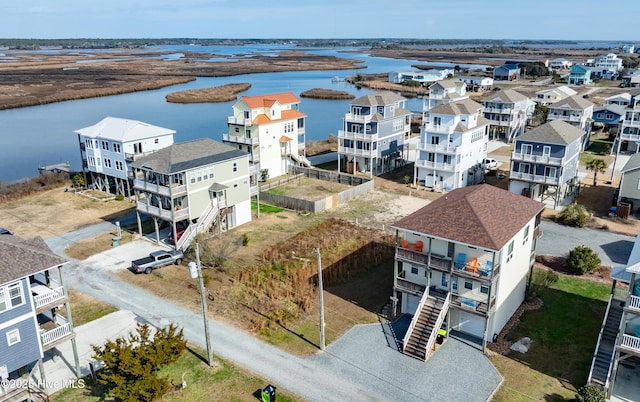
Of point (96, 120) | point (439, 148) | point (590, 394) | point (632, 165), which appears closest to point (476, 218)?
point (590, 394)

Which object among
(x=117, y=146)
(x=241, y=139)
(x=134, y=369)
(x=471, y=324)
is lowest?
(x=471, y=324)

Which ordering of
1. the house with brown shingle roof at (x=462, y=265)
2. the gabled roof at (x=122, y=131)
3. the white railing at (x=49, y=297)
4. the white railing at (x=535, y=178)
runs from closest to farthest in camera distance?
the white railing at (x=49, y=297)
the house with brown shingle roof at (x=462, y=265)
the white railing at (x=535, y=178)
the gabled roof at (x=122, y=131)

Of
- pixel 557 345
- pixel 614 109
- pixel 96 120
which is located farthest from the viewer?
pixel 96 120

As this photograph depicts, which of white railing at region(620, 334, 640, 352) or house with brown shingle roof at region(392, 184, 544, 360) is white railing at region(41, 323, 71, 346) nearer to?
house with brown shingle roof at region(392, 184, 544, 360)

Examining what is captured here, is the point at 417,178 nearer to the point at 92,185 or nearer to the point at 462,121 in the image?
the point at 462,121

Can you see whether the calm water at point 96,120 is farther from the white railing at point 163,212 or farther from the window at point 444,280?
the window at point 444,280

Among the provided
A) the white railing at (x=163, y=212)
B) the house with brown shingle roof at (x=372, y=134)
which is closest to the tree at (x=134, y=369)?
the white railing at (x=163, y=212)

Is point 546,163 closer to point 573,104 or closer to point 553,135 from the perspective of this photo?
point 553,135

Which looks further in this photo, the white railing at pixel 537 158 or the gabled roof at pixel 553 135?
the gabled roof at pixel 553 135

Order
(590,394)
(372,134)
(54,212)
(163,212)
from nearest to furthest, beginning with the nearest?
(590,394), (163,212), (54,212), (372,134)
